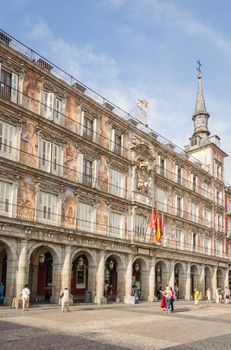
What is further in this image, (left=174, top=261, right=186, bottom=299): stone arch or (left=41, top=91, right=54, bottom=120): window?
(left=174, top=261, right=186, bottom=299): stone arch

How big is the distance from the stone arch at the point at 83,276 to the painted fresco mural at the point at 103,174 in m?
5.12

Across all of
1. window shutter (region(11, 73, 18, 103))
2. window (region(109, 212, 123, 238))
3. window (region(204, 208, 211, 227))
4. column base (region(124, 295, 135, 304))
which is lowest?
column base (region(124, 295, 135, 304))

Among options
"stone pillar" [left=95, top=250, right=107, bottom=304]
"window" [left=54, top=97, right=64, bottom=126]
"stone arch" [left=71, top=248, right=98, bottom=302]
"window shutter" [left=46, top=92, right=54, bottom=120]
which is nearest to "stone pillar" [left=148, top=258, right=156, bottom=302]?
"stone arch" [left=71, top=248, right=98, bottom=302]

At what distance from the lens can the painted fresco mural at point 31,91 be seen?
87.3 ft

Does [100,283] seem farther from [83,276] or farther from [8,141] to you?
[8,141]

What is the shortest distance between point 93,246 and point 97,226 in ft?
5.70

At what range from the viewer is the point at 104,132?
32.7 m

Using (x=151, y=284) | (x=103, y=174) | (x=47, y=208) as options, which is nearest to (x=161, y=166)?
(x=103, y=174)

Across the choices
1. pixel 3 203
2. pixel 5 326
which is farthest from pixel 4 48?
pixel 5 326

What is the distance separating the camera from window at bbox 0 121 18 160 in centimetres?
2467

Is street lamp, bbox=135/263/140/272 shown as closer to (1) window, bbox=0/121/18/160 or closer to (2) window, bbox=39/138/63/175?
(2) window, bbox=39/138/63/175

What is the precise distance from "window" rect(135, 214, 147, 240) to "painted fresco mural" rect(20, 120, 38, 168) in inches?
452

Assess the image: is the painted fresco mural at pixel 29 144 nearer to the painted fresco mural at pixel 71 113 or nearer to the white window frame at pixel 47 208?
the white window frame at pixel 47 208

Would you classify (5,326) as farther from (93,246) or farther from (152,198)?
(152,198)
